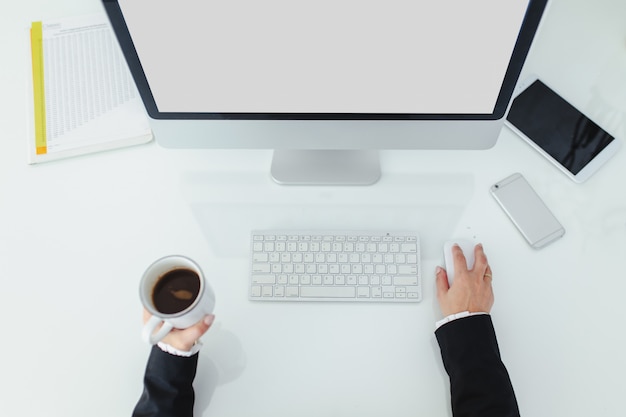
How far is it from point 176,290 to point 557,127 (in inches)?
30.3

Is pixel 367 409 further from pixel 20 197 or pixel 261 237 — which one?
pixel 20 197

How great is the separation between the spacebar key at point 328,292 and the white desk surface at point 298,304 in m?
0.02

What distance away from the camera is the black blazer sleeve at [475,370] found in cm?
76

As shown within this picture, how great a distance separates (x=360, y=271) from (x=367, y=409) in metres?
0.22

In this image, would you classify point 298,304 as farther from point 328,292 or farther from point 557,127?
point 557,127

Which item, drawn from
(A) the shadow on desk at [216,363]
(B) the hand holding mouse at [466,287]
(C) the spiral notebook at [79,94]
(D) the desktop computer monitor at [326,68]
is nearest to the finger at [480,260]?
(B) the hand holding mouse at [466,287]

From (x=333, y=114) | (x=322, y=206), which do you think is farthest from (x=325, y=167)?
(x=333, y=114)

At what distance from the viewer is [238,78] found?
75cm

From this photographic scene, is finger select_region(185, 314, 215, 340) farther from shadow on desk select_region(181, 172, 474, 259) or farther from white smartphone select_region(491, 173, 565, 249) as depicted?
white smartphone select_region(491, 173, 565, 249)

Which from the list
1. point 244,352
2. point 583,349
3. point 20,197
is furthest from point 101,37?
point 583,349

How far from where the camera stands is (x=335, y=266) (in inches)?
35.1

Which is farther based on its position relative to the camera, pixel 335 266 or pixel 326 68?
pixel 335 266

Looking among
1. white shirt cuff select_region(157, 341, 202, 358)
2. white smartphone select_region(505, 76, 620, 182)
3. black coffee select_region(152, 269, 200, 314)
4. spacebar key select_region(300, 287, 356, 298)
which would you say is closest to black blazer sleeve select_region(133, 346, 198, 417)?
white shirt cuff select_region(157, 341, 202, 358)

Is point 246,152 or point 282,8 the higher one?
point 246,152
